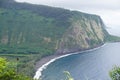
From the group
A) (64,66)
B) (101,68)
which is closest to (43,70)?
(64,66)

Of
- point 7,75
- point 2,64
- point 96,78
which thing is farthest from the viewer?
point 96,78

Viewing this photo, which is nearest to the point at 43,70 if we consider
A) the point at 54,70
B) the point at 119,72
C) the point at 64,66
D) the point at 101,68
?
the point at 54,70

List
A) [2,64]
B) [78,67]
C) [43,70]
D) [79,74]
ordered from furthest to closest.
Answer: [78,67]
[43,70]
[79,74]
[2,64]

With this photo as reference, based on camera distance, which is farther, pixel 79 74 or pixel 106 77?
pixel 79 74

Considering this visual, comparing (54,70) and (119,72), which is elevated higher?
(119,72)

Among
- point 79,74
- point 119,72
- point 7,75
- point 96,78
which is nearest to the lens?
point 7,75

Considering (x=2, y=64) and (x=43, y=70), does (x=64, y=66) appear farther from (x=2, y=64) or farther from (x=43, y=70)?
(x=2, y=64)

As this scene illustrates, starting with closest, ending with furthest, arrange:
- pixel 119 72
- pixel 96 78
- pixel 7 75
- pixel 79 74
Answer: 1. pixel 7 75
2. pixel 119 72
3. pixel 96 78
4. pixel 79 74

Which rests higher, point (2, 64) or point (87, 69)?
point (2, 64)

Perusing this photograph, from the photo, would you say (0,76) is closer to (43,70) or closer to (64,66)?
(43,70)
